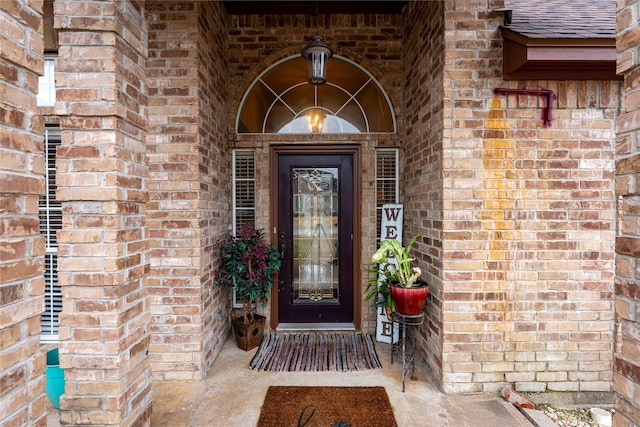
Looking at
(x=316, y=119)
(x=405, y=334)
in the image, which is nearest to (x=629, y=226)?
(x=405, y=334)

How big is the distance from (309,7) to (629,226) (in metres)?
3.45

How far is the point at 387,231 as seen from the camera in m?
3.58

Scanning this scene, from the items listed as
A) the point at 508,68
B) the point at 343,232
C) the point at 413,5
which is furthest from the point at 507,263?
the point at 413,5

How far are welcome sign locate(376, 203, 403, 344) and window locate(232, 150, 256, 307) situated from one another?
1.45 meters

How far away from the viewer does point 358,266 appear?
149 inches

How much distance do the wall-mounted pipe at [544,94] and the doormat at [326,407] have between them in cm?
245

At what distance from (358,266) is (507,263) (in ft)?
5.14

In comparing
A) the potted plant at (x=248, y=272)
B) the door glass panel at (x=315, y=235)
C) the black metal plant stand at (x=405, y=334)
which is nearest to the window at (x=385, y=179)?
the door glass panel at (x=315, y=235)

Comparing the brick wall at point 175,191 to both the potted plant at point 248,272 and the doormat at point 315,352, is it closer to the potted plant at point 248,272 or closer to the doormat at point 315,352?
the potted plant at point 248,272

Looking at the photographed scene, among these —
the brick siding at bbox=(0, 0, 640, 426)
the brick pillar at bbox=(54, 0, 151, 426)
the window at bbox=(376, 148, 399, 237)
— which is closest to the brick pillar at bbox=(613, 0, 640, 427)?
the brick siding at bbox=(0, 0, 640, 426)

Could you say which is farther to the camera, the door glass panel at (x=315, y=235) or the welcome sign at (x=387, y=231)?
the door glass panel at (x=315, y=235)

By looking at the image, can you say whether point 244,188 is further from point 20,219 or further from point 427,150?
point 20,219

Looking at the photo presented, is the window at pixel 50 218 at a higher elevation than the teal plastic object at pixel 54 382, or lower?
higher

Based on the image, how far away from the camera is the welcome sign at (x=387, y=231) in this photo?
3.51 m
